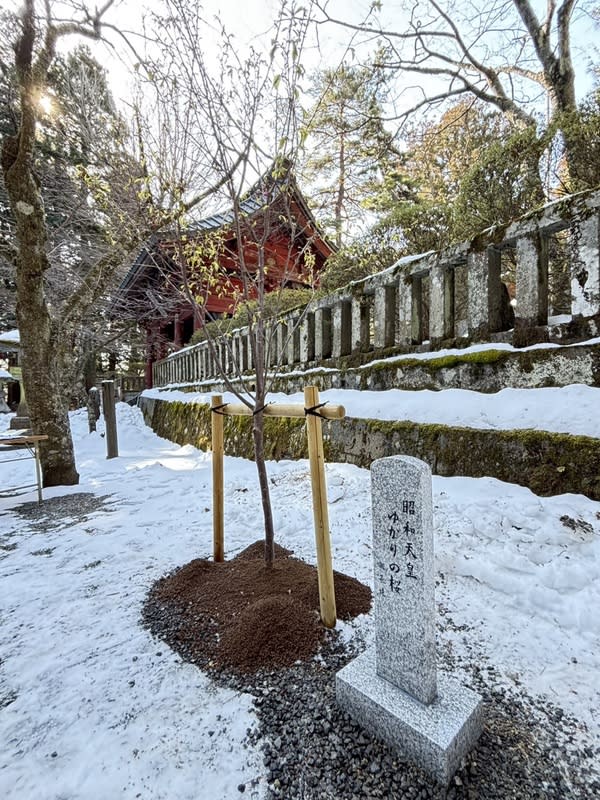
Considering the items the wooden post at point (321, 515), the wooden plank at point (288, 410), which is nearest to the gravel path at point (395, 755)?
the wooden post at point (321, 515)

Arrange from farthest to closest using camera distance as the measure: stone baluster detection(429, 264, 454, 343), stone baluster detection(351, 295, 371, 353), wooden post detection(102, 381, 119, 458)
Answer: wooden post detection(102, 381, 119, 458), stone baluster detection(351, 295, 371, 353), stone baluster detection(429, 264, 454, 343)

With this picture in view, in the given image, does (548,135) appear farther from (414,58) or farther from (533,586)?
(414,58)

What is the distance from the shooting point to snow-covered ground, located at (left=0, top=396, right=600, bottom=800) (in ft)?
4.07

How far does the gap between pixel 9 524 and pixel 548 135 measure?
292 inches

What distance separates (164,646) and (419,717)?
118cm

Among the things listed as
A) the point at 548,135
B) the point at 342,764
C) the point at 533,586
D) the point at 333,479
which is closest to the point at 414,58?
the point at 548,135

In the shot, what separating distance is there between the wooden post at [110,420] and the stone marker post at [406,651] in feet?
23.2

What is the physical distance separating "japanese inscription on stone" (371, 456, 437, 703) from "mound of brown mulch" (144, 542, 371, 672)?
517mm

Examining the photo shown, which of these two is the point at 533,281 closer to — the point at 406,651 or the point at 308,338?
the point at 406,651

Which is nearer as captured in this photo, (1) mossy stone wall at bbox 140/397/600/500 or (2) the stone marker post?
(2) the stone marker post

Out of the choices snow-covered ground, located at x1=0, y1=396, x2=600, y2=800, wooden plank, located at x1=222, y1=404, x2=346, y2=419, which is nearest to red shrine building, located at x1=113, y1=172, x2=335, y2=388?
wooden plank, located at x1=222, y1=404, x2=346, y2=419

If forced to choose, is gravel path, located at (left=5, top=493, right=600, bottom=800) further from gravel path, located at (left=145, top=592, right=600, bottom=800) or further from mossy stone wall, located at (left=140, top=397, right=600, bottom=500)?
mossy stone wall, located at (left=140, top=397, right=600, bottom=500)

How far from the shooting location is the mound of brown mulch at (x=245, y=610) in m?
1.66

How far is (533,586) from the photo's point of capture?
1942mm
